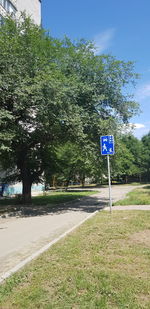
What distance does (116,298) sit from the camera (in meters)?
3.30

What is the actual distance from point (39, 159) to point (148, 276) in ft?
49.7

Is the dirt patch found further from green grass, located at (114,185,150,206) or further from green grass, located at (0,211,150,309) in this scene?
green grass, located at (114,185,150,206)

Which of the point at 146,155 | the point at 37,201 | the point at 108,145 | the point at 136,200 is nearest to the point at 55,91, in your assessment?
the point at 108,145

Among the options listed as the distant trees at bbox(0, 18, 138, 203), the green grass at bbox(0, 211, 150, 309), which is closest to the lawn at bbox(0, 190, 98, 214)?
the distant trees at bbox(0, 18, 138, 203)

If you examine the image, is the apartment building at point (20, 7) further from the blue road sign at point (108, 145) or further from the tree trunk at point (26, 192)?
the blue road sign at point (108, 145)

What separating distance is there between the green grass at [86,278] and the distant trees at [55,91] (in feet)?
21.7

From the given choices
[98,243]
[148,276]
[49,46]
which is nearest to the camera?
[148,276]

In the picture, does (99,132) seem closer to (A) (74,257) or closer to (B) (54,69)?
(B) (54,69)

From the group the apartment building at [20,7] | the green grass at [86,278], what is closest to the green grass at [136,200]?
the green grass at [86,278]

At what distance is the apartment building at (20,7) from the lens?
2521 centimetres

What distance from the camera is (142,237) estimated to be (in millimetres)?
6336

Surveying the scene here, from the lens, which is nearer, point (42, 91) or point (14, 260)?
point (14, 260)

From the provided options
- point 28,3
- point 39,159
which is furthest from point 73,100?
point 28,3

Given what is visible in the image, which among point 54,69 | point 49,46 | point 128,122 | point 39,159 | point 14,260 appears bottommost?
point 14,260
